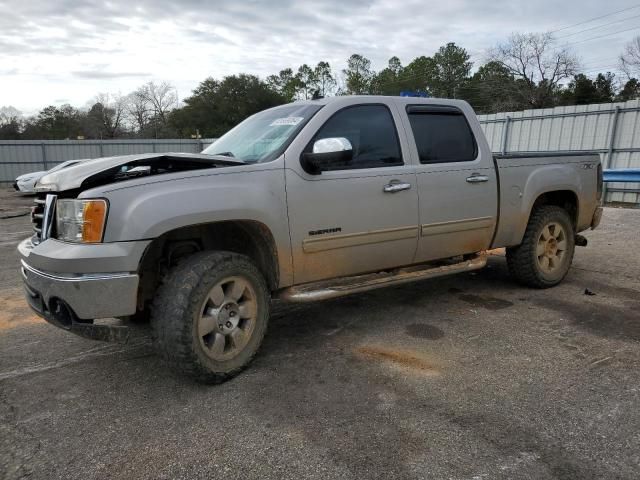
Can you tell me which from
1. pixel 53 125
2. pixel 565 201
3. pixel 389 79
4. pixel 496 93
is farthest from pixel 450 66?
pixel 565 201

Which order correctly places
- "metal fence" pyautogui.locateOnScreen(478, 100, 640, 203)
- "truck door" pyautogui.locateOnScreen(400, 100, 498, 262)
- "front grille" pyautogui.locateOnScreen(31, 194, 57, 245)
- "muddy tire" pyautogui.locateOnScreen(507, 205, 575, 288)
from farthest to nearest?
"metal fence" pyautogui.locateOnScreen(478, 100, 640, 203) → "muddy tire" pyautogui.locateOnScreen(507, 205, 575, 288) → "truck door" pyautogui.locateOnScreen(400, 100, 498, 262) → "front grille" pyautogui.locateOnScreen(31, 194, 57, 245)

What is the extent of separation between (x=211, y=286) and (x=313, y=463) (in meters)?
1.25

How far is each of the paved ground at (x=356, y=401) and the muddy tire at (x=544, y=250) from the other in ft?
1.83

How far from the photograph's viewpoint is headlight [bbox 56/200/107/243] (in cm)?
284

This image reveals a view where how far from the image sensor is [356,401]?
3.00 meters

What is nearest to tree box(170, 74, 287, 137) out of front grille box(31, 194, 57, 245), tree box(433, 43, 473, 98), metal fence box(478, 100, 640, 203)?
tree box(433, 43, 473, 98)

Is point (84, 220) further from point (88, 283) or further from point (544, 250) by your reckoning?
point (544, 250)

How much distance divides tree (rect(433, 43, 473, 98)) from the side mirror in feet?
235

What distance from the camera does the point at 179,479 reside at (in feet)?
7.60

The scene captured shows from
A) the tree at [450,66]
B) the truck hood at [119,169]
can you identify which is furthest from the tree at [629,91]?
the truck hood at [119,169]

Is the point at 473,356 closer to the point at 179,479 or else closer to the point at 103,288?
the point at 179,479

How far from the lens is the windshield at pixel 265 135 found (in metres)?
3.66

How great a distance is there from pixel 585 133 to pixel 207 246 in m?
13.7

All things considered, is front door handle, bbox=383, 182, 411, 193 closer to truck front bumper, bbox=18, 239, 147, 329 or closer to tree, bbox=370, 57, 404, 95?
truck front bumper, bbox=18, 239, 147, 329
